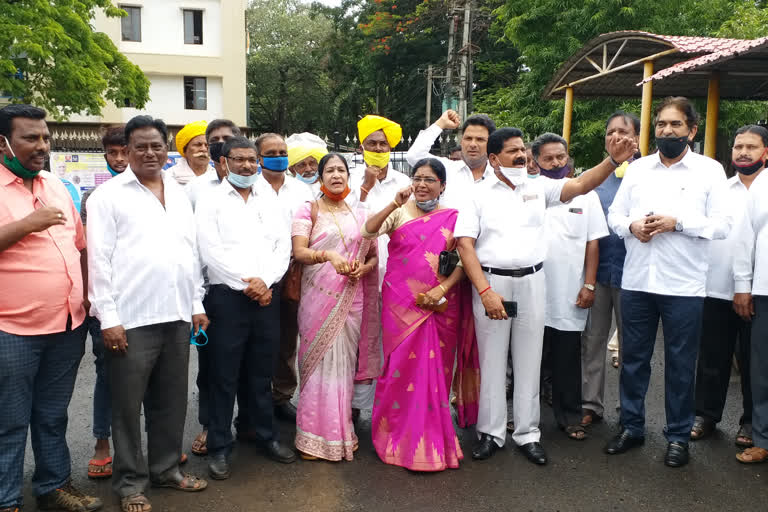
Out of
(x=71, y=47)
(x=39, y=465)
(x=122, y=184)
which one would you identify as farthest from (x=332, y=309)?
Result: (x=71, y=47)

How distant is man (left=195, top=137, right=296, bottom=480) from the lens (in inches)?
148

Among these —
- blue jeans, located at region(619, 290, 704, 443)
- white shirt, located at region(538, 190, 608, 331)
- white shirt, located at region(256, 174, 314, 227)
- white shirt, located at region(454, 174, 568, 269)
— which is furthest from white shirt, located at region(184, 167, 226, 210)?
blue jeans, located at region(619, 290, 704, 443)

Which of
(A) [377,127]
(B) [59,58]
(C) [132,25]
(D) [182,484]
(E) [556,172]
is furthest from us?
(C) [132,25]

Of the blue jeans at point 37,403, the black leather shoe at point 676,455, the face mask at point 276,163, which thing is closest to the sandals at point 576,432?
the black leather shoe at point 676,455

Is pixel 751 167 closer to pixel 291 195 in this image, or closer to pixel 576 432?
pixel 576 432

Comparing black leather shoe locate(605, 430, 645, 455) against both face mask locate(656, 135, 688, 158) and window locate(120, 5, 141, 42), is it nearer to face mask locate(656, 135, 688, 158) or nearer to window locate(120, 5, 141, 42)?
face mask locate(656, 135, 688, 158)

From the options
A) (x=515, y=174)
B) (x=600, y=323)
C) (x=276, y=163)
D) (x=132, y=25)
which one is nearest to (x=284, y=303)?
(x=276, y=163)

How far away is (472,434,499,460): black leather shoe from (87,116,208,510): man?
1.72m

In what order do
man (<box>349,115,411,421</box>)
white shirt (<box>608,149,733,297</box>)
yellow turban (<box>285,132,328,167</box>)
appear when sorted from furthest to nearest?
yellow turban (<box>285,132,328,167</box>)
man (<box>349,115,411,421</box>)
white shirt (<box>608,149,733,297</box>)

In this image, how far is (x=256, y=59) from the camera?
34656 mm

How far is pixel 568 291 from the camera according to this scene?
15.1 feet

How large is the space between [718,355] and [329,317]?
8.89ft

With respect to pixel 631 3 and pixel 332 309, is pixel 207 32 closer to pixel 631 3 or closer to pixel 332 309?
pixel 631 3

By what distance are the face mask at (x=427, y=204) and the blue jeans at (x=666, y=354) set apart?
1388mm
